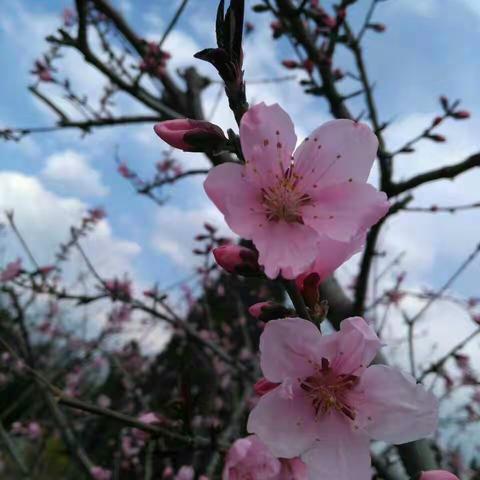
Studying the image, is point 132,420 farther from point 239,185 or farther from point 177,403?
point 239,185

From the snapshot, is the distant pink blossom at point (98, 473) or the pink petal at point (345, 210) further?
the distant pink blossom at point (98, 473)

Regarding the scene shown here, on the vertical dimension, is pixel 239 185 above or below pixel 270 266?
above

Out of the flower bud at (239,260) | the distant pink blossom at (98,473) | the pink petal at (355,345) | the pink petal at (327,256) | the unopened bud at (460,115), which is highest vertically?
the unopened bud at (460,115)

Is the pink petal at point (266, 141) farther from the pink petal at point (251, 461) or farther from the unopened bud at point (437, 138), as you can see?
the unopened bud at point (437, 138)

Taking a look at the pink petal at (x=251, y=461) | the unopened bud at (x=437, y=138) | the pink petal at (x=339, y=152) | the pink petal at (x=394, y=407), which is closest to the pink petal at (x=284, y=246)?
the pink petal at (x=339, y=152)

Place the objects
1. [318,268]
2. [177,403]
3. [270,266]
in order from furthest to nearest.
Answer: [177,403]
[318,268]
[270,266]

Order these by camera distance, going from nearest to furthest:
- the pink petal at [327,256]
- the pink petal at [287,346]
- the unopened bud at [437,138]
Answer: the pink petal at [287,346], the pink petal at [327,256], the unopened bud at [437,138]

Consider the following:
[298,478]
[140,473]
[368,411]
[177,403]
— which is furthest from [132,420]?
[140,473]
